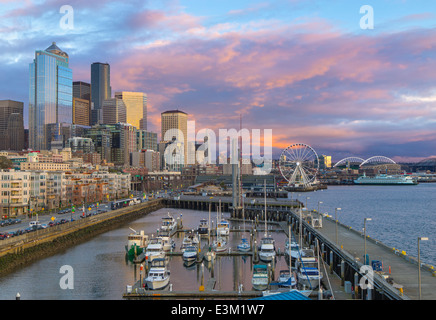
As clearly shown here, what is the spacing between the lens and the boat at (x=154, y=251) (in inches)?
1746

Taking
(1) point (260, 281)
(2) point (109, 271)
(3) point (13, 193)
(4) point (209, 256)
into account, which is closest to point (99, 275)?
(2) point (109, 271)

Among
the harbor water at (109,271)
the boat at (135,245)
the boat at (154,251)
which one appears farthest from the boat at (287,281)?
the boat at (135,245)

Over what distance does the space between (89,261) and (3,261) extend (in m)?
8.73

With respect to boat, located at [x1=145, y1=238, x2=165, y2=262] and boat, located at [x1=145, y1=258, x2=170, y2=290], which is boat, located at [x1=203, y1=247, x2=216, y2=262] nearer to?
boat, located at [x1=145, y1=238, x2=165, y2=262]

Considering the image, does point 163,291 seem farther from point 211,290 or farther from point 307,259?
point 307,259

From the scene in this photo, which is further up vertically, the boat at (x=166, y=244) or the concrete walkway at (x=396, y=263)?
the concrete walkway at (x=396, y=263)

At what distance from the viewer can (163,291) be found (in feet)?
108

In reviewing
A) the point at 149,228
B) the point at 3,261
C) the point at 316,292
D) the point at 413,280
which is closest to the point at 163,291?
the point at 316,292

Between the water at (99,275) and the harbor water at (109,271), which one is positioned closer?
the water at (99,275)

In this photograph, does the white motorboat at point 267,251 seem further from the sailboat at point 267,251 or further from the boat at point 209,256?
the boat at point 209,256

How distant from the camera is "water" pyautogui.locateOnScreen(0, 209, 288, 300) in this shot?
1385 inches

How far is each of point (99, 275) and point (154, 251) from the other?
6.88 meters

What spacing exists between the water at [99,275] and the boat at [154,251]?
1.72 metres

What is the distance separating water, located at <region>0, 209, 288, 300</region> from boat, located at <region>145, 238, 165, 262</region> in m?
1.72
